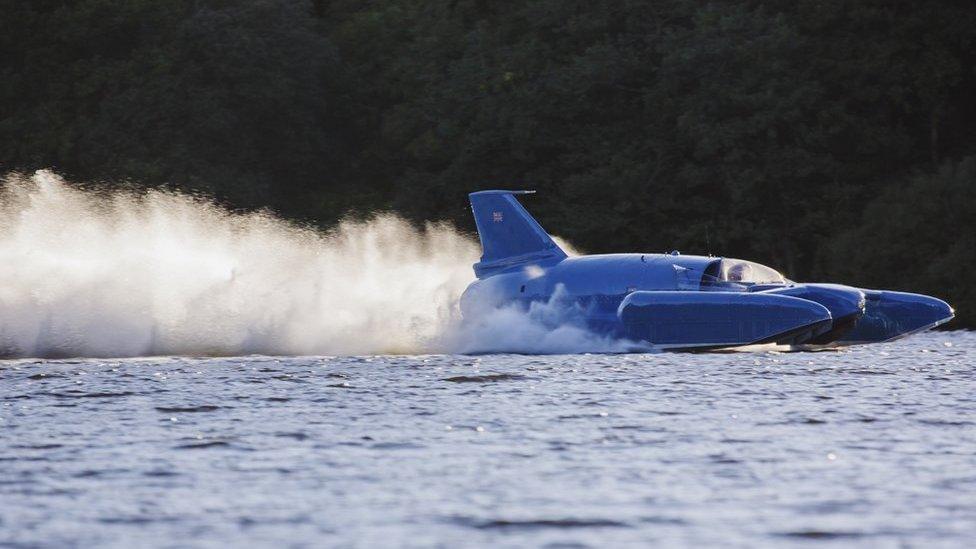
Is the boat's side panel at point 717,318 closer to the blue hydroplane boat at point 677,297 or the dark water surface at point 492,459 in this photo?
the blue hydroplane boat at point 677,297

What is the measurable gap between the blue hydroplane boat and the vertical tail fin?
19 millimetres

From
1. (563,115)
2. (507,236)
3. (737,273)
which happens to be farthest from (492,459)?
(563,115)

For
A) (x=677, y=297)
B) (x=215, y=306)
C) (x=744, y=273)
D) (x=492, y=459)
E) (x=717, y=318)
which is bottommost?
(x=492, y=459)

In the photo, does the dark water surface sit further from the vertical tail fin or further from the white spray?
the vertical tail fin

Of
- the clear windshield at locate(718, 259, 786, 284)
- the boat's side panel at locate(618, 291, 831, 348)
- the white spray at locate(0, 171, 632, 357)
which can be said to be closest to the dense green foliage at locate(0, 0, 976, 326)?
the clear windshield at locate(718, 259, 786, 284)

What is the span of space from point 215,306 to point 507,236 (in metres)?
5.73

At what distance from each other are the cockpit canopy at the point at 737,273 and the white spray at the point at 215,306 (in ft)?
7.08

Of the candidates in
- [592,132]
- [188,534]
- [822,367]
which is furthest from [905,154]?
[188,534]

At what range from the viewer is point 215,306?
1213 inches

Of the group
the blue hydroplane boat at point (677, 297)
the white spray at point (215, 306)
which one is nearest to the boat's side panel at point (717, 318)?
the blue hydroplane boat at point (677, 297)

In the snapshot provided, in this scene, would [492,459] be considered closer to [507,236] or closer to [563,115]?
[507,236]

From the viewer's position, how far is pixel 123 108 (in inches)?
2266

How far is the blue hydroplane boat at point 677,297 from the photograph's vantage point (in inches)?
1053

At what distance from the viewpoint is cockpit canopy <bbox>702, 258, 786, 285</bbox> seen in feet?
92.5
